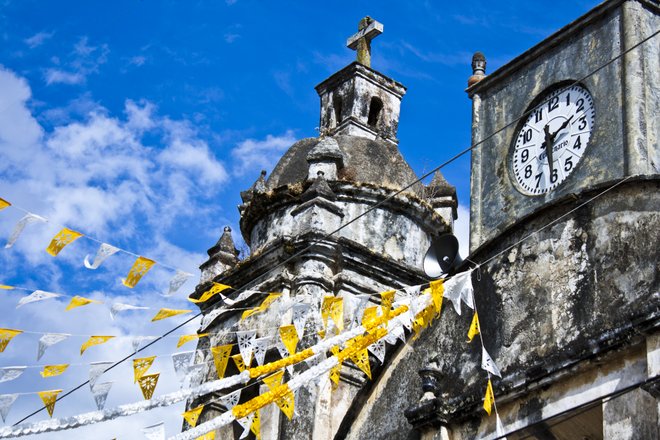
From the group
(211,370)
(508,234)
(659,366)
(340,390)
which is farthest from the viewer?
(211,370)

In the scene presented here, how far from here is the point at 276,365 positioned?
10570 mm

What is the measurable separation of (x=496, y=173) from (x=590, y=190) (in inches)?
69.2

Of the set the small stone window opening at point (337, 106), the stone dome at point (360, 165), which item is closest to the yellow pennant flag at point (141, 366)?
the stone dome at point (360, 165)

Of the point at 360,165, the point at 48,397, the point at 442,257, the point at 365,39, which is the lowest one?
the point at 48,397

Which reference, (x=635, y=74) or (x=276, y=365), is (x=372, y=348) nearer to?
(x=276, y=365)

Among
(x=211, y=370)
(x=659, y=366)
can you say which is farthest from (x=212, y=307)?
(x=659, y=366)

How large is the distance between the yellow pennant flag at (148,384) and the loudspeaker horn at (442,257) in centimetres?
310

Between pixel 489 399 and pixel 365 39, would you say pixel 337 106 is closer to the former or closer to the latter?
pixel 365 39

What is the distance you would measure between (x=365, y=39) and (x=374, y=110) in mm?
1273

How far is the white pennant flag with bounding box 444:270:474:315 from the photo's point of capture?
11031mm

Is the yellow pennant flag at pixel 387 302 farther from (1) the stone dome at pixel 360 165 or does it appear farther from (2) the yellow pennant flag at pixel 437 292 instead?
(1) the stone dome at pixel 360 165

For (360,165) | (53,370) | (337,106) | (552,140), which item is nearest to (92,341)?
(53,370)

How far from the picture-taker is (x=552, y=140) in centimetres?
1168

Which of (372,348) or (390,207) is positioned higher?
(390,207)
